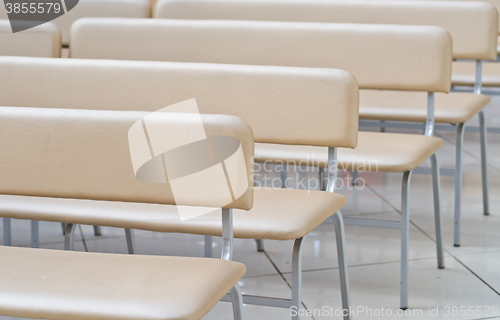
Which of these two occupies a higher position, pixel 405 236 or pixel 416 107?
pixel 416 107

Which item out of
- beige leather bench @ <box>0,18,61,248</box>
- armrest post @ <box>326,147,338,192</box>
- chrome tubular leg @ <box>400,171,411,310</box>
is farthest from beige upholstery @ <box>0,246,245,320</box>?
beige leather bench @ <box>0,18,61,248</box>

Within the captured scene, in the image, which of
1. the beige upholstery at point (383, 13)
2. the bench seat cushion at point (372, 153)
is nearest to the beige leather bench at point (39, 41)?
the beige upholstery at point (383, 13)

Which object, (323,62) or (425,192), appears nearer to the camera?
(323,62)

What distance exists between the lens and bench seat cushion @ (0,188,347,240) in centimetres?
179

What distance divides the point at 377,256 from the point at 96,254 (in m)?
1.41

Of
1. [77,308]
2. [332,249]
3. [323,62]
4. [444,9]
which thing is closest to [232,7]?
[323,62]

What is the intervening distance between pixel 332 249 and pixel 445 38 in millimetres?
974

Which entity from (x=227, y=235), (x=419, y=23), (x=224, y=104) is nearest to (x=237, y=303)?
(x=227, y=235)

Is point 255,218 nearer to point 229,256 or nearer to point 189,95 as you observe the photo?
point 229,256

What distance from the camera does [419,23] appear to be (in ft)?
10.1

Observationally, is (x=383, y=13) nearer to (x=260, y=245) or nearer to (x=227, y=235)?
(x=260, y=245)

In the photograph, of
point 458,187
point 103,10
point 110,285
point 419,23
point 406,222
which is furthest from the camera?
point 103,10

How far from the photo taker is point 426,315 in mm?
2221

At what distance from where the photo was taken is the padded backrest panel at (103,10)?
11.3ft
